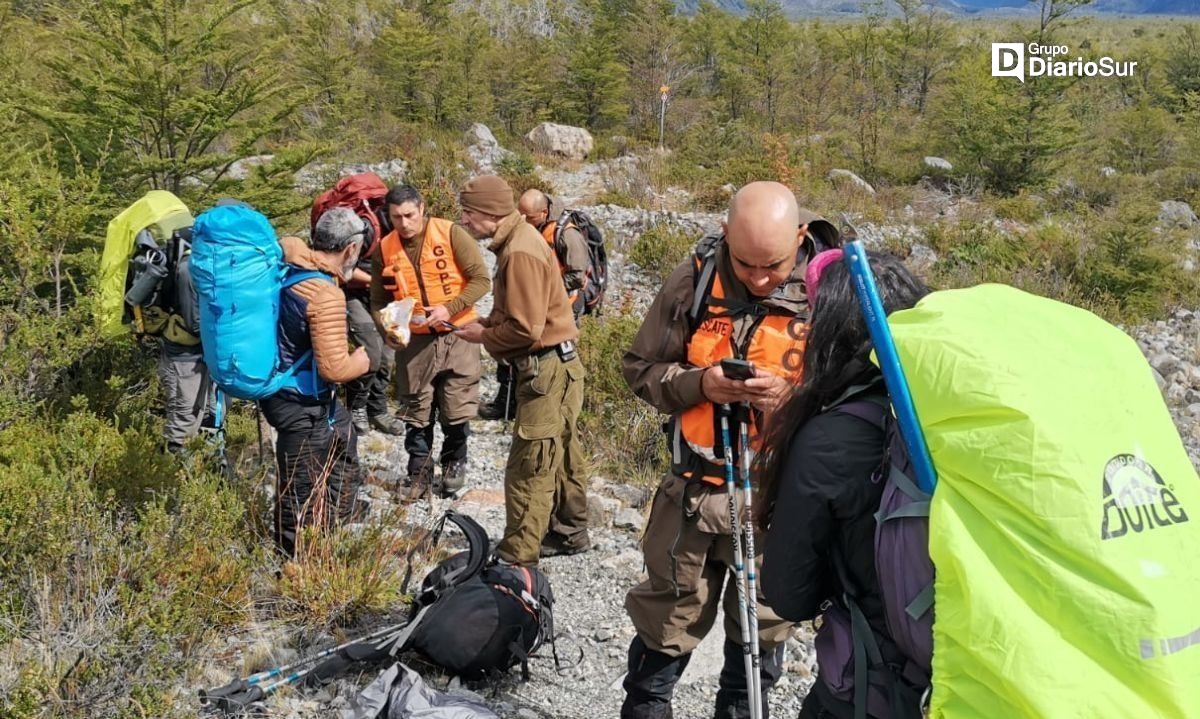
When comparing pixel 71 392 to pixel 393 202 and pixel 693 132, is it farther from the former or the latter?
pixel 693 132

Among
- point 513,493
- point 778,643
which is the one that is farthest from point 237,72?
point 778,643

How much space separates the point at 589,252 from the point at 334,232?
10.8ft

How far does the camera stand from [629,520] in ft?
16.2

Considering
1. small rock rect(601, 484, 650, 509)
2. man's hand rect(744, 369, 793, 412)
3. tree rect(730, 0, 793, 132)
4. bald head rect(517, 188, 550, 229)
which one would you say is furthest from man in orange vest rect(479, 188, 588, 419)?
tree rect(730, 0, 793, 132)

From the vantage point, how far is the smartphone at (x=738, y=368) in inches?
90.5

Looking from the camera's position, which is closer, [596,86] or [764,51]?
[596,86]

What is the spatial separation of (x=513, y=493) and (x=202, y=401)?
6.48ft

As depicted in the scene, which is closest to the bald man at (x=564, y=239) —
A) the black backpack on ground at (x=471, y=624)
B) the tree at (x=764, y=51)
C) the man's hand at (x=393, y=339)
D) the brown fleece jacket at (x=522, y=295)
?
the man's hand at (x=393, y=339)

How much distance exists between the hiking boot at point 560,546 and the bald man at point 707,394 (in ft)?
5.72

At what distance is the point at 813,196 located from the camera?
13.9m

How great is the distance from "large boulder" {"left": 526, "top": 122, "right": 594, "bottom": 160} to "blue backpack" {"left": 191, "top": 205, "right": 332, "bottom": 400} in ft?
48.7

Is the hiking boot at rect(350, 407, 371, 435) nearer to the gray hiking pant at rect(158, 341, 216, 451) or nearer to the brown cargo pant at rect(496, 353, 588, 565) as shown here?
the gray hiking pant at rect(158, 341, 216, 451)

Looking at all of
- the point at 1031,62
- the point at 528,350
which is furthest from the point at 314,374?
the point at 1031,62

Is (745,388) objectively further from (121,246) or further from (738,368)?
(121,246)
